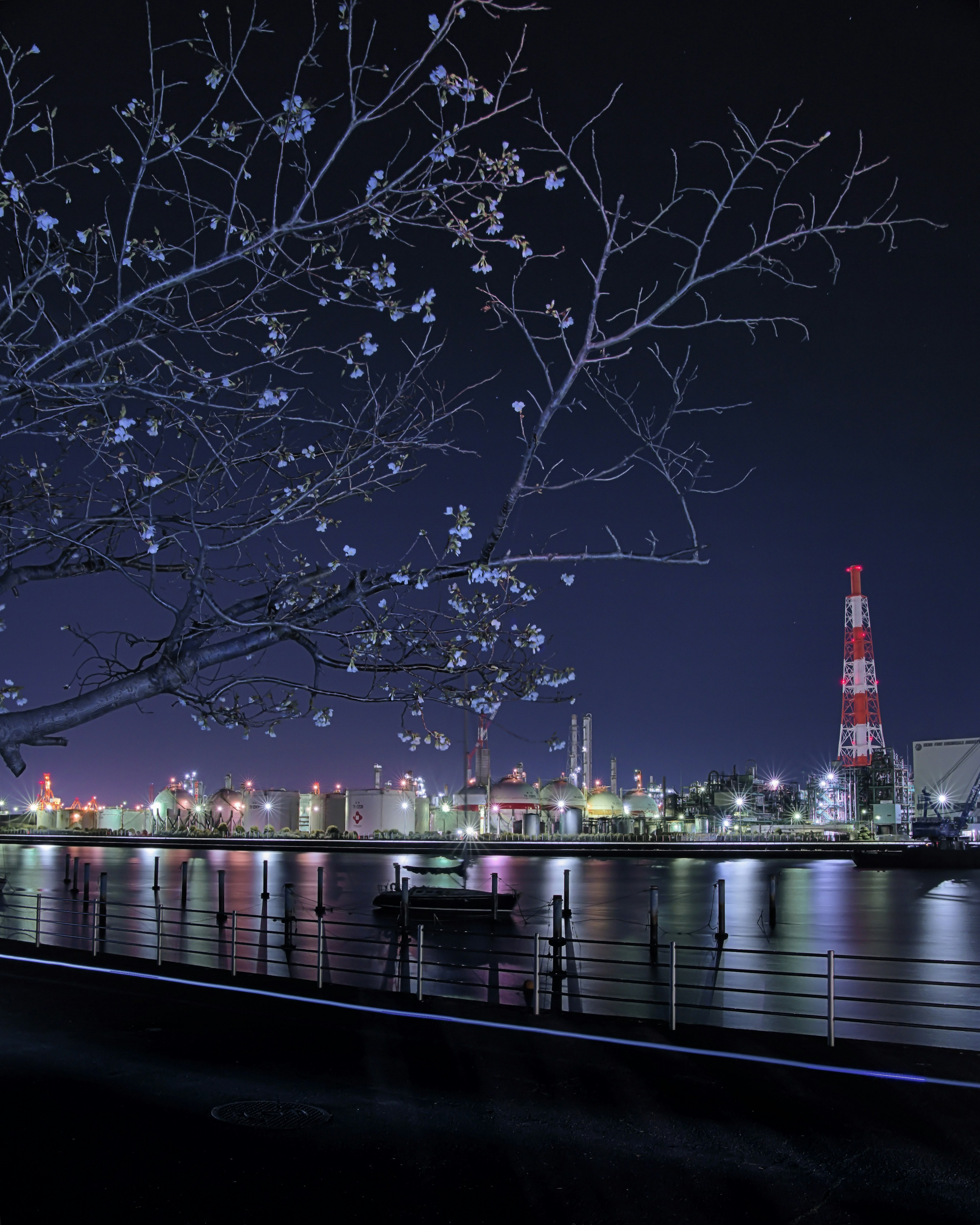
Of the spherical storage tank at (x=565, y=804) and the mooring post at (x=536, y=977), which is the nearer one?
the mooring post at (x=536, y=977)

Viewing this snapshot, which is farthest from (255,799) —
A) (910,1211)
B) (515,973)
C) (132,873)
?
(910,1211)

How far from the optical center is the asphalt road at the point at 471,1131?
256 inches

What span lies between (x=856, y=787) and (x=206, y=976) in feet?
390

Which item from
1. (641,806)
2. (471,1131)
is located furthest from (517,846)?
(471,1131)

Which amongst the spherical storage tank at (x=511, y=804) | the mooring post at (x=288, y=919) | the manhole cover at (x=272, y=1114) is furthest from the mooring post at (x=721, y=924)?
the spherical storage tank at (x=511, y=804)

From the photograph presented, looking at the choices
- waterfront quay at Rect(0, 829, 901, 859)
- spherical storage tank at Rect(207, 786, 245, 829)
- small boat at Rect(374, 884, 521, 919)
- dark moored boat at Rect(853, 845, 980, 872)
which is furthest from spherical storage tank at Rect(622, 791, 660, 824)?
small boat at Rect(374, 884, 521, 919)

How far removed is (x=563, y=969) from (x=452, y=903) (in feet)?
39.8

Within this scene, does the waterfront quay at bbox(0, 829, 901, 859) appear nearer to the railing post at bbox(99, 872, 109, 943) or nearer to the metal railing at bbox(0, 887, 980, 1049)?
the metal railing at bbox(0, 887, 980, 1049)

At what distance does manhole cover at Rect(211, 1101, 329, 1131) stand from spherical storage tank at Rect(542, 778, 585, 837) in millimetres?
97795

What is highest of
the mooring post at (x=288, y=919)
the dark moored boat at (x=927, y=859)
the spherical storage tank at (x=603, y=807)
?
the mooring post at (x=288, y=919)

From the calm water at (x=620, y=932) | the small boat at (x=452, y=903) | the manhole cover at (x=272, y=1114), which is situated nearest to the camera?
the manhole cover at (x=272, y=1114)

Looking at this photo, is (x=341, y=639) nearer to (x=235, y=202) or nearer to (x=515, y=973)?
(x=235, y=202)

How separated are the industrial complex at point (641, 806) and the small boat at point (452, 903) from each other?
3594 cm

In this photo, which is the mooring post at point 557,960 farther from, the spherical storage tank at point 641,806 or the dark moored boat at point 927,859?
the spherical storage tank at point 641,806
